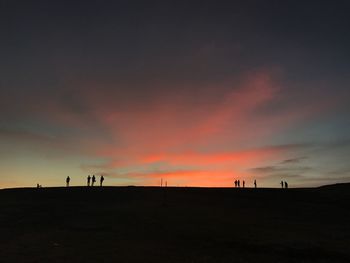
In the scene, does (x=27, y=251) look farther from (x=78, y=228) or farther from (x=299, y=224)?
(x=299, y=224)

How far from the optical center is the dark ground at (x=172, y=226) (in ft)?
80.6

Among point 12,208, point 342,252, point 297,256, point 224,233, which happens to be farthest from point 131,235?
point 12,208

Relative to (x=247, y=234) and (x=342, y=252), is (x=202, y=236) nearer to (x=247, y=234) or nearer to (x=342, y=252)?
(x=247, y=234)

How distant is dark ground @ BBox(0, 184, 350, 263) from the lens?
80.6 ft

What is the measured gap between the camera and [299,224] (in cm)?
3731

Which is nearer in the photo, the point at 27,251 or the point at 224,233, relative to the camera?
the point at 27,251

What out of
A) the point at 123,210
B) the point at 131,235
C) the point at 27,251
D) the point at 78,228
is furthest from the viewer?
the point at 123,210

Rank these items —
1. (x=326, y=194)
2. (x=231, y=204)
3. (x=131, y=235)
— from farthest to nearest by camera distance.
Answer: (x=326, y=194) → (x=231, y=204) → (x=131, y=235)

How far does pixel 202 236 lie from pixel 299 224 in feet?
39.5

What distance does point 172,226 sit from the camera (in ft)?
111

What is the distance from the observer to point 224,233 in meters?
31.3

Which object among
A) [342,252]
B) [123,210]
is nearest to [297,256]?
[342,252]

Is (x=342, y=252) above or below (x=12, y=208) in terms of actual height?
below

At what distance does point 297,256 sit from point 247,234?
6791 millimetres
